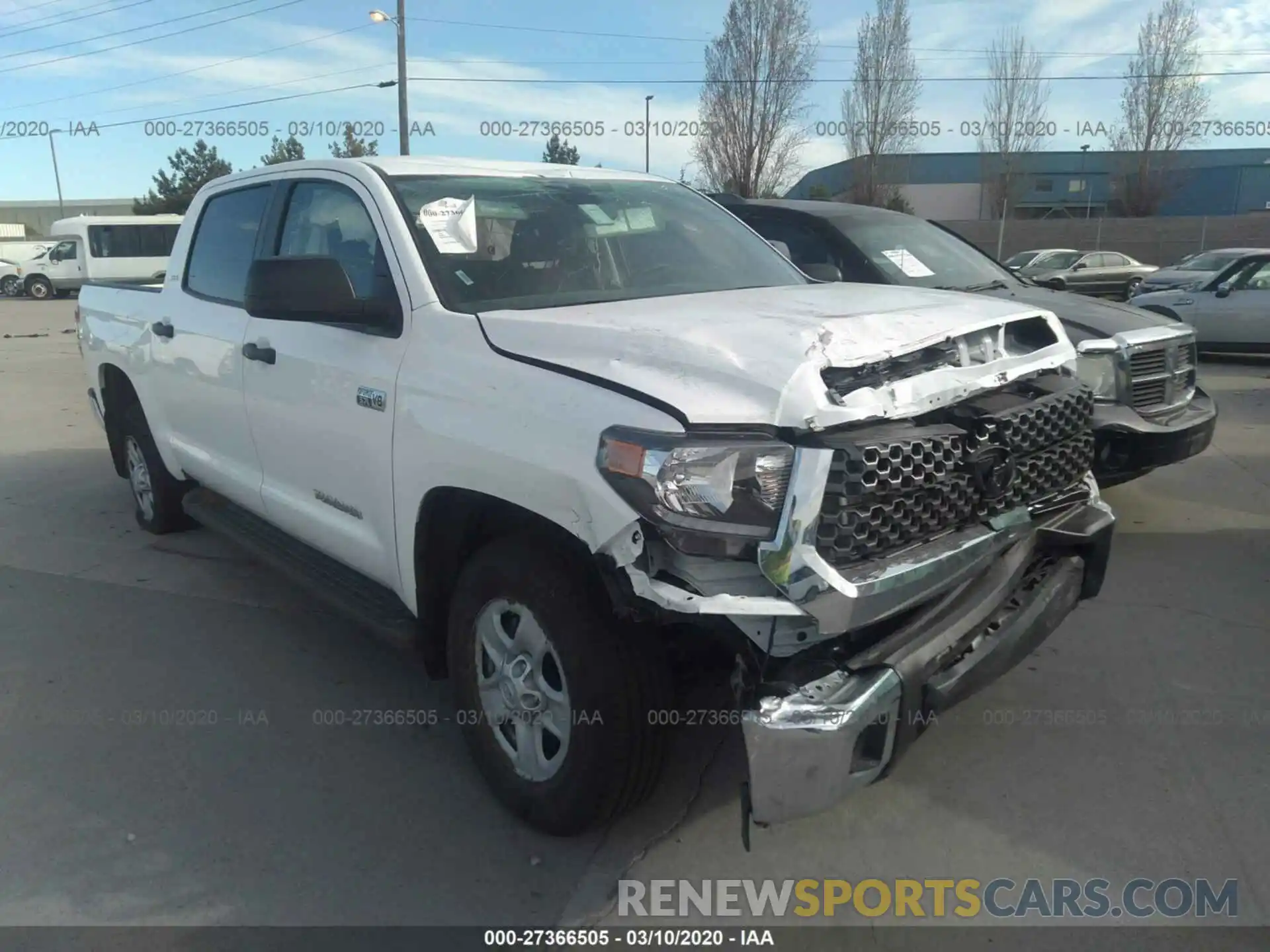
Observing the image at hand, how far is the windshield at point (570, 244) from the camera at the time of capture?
3.38 m

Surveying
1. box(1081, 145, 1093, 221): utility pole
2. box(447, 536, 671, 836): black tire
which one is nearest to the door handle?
box(447, 536, 671, 836): black tire

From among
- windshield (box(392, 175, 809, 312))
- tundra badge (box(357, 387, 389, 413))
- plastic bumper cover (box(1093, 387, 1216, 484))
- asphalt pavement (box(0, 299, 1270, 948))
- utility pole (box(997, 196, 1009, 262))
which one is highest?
utility pole (box(997, 196, 1009, 262))

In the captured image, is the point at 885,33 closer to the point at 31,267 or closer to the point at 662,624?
the point at 31,267

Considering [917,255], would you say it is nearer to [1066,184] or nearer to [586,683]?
[586,683]

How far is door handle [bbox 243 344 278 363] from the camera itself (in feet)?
12.7

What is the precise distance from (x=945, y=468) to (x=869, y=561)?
33 cm

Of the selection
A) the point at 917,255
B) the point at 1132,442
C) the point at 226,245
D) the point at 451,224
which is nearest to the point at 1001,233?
the point at 917,255

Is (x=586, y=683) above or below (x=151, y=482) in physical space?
above

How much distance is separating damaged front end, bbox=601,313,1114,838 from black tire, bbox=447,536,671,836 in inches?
11.2

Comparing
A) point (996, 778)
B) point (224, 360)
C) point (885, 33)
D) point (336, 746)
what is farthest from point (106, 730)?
point (885, 33)

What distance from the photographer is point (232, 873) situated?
9.48 feet

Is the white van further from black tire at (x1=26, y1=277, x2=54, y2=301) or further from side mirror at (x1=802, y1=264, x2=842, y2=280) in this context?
side mirror at (x1=802, y1=264, x2=842, y2=280)

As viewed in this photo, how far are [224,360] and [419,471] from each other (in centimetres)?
178

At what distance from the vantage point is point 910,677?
2453 mm
